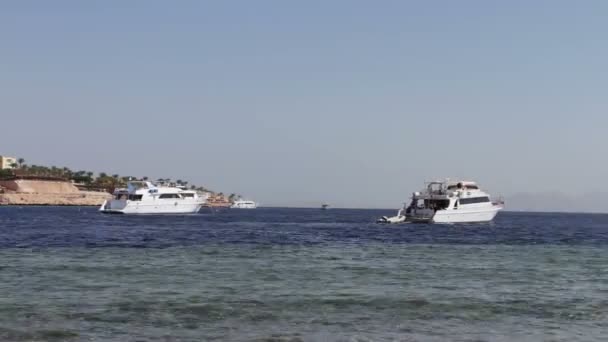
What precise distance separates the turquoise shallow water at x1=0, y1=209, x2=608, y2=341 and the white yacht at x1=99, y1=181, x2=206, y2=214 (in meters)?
81.2

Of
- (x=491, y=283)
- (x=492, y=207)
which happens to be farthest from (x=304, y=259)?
(x=492, y=207)

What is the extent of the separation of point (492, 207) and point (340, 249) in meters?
53.0

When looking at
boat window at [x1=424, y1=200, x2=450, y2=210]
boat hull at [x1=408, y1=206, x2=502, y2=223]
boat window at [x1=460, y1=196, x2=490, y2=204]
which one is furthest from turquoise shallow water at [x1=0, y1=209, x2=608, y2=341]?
boat window at [x1=460, y1=196, x2=490, y2=204]

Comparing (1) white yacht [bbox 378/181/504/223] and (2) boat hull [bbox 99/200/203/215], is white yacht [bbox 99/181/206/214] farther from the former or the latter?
(1) white yacht [bbox 378/181/504/223]

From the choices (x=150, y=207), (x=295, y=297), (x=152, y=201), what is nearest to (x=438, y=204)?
(x=152, y=201)

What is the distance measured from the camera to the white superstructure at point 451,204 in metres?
89.3

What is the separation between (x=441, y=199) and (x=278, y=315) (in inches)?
2854

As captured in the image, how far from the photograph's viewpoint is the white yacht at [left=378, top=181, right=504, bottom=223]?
8938 cm

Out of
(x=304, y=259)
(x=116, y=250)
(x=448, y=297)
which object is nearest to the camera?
(x=448, y=297)

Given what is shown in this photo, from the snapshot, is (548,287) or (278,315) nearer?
(278,315)

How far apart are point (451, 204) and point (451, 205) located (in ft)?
Result: 0.46

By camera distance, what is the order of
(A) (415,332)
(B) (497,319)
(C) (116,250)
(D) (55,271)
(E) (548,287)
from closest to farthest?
(A) (415,332) → (B) (497,319) → (E) (548,287) → (D) (55,271) → (C) (116,250)

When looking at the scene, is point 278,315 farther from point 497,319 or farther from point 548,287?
point 548,287

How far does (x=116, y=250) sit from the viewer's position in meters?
43.0
